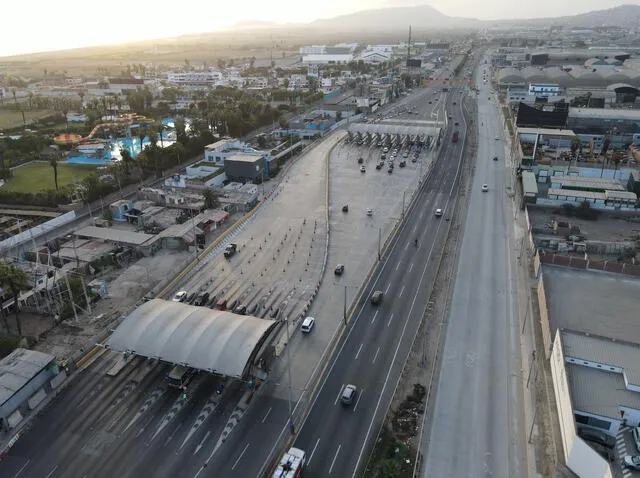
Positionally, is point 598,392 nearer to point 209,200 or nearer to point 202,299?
point 202,299

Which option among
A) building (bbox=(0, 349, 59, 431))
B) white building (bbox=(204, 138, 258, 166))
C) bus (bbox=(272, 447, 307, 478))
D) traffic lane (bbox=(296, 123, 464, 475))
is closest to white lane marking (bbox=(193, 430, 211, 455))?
bus (bbox=(272, 447, 307, 478))

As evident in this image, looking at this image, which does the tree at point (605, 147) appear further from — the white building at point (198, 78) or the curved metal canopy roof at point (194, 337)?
the white building at point (198, 78)

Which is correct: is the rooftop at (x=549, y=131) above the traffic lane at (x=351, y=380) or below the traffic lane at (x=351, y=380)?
above

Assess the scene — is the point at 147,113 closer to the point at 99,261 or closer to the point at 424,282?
the point at 99,261

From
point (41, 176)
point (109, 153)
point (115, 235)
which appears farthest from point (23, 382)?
point (109, 153)

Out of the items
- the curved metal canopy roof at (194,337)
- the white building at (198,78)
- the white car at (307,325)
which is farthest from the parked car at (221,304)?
the white building at (198,78)

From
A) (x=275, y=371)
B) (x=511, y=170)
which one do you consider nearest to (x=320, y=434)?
(x=275, y=371)
